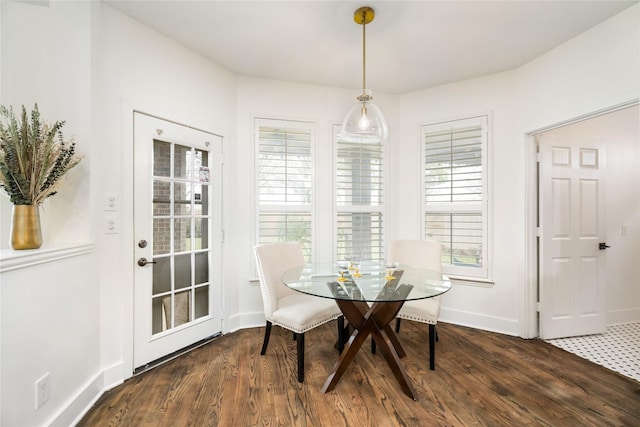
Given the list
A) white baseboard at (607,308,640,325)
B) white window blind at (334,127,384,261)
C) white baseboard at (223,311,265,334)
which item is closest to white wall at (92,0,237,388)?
white baseboard at (223,311,265,334)

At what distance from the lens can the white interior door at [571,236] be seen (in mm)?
2832

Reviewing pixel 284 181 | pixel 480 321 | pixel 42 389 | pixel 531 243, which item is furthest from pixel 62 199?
pixel 531 243

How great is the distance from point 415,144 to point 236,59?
2143mm

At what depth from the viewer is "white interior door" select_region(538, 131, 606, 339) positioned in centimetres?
283

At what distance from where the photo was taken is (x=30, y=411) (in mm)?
1386

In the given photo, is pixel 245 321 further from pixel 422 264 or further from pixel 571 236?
pixel 571 236

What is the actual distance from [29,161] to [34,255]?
53 centimetres

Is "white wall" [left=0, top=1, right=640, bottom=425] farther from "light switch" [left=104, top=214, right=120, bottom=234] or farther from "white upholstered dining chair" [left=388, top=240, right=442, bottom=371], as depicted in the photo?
"white upholstered dining chair" [left=388, top=240, right=442, bottom=371]

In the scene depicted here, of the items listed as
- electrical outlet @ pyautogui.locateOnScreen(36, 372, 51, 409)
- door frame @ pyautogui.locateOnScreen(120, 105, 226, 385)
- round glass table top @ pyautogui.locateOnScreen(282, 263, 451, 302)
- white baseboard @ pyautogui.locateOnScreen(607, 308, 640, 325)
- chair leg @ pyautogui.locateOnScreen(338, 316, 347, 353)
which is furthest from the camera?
white baseboard @ pyautogui.locateOnScreen(607, 308, 640, 325)

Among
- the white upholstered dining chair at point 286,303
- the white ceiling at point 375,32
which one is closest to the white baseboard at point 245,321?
the white upholstered dining chair at point 286,303

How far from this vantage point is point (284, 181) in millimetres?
3166

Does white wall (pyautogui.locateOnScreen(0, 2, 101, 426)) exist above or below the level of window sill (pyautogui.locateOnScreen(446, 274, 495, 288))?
above

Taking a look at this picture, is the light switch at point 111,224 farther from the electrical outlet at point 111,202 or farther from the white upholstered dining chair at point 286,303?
the white upholstered dining chair at point 286,303

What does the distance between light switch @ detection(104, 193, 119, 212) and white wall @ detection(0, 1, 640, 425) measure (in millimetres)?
40
